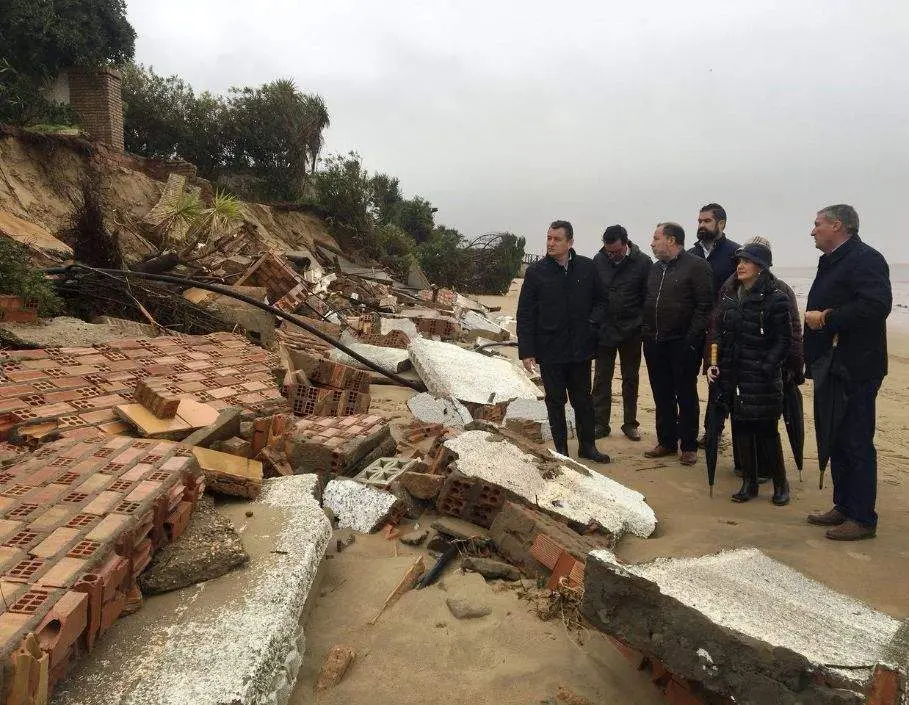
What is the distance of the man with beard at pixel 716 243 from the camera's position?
5691mm

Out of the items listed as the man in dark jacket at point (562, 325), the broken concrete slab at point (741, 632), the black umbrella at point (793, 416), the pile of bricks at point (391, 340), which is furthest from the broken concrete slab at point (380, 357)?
the broken concrete slab at point (741, 632)

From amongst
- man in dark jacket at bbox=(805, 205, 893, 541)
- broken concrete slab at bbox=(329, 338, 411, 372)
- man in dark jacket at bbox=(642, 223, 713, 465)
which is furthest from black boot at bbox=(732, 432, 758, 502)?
broken concrete slab at bbox=(329, 338, 411, 372)

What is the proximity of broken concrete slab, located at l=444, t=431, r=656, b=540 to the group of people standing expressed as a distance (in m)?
1.04

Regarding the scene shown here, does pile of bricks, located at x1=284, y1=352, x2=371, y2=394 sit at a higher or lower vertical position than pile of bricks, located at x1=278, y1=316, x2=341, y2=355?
lower

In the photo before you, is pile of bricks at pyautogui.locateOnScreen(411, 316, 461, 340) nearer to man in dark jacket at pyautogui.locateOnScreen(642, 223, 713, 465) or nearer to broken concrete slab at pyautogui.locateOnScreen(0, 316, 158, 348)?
broken concrete slab at pyautogui.locateOnScreen(0, 316, 158, 348)

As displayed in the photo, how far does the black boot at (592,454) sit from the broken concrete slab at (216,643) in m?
3.20

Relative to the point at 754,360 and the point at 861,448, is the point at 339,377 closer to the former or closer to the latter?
the point at 754,360

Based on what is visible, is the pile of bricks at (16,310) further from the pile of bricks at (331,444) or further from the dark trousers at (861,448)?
the dark trousers at (861,448)

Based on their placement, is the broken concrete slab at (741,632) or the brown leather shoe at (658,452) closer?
the broken concrete slab at (741,632)

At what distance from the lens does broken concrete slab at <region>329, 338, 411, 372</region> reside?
26.1 ft

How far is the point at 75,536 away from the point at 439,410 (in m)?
4.50

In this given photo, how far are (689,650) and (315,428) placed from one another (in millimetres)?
3113

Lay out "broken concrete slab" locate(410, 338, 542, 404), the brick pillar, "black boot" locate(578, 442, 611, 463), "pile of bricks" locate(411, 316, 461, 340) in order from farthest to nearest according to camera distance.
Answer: the brick pillar, "pile of bricks" locate(411, 316, 461, 340), "broken concrete slab" locate(410, 338, 542, 404), "black boot" locate(578, 442, 611, 463)

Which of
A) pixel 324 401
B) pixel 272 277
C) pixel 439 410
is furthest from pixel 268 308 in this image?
pixel 272 277
